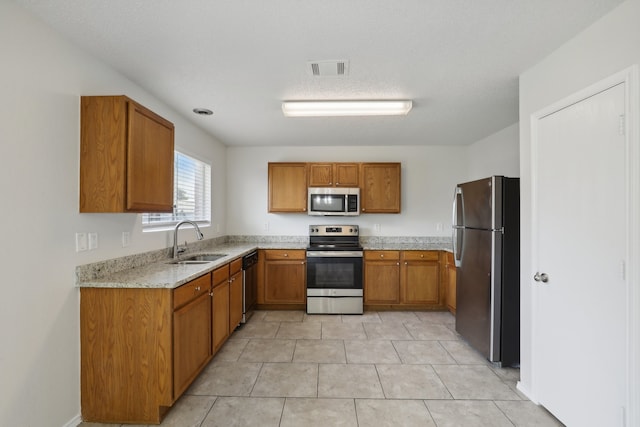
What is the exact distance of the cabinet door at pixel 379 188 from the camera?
4.45 m

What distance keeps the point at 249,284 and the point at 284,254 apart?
63 cm

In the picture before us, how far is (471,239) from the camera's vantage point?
9.83 feet

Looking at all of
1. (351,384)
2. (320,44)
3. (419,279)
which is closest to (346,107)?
(320,44)

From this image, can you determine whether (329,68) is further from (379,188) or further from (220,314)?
(379,188)

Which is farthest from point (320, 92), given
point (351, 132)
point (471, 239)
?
point (471, 239)

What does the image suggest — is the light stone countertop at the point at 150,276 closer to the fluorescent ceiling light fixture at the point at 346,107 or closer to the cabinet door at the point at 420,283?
the fluorescent ceiling light fixture at the point at 346,107

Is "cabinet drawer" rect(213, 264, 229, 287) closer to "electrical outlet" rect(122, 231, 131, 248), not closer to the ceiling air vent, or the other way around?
"electrical outlet" rect(122, 231, 131, 248)

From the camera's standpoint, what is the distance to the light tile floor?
6.64 ft

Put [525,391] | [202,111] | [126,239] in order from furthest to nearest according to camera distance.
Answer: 1. [202,111]
2. [126,239]
3. [525,391]

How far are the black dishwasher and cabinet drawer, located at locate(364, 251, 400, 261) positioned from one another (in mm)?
1544

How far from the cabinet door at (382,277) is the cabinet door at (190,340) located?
7.52ft

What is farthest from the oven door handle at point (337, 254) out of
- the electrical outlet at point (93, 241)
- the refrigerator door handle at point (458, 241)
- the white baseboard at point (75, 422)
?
the white baseboard at point (75, 422)

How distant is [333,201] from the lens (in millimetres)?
4414

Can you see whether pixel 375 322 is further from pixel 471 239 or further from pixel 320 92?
pixel 320 92
